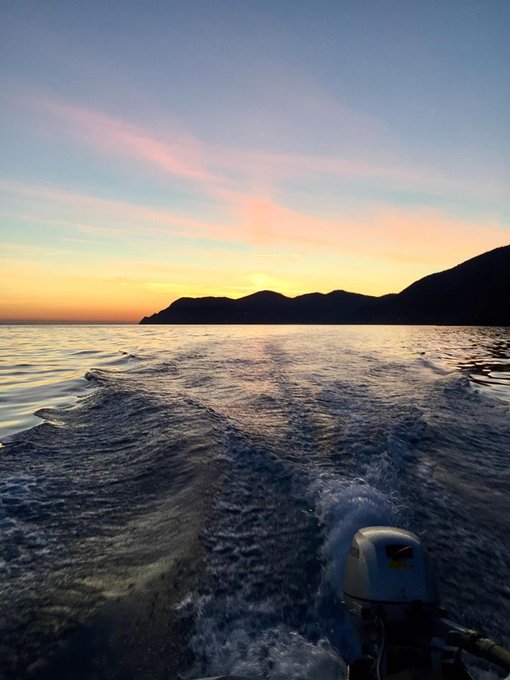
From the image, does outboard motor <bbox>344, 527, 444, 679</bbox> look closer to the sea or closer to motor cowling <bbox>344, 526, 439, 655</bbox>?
motor cowling <bbox>344, 526, 439, 655</bbox>

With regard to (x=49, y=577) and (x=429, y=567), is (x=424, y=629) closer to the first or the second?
(x=429, y=567)

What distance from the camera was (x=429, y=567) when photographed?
298cm

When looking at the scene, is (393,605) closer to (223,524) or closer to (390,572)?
(390,572)

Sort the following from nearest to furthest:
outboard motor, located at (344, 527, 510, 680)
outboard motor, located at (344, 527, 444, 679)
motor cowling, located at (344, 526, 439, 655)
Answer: outboard motor, located at (344, 527, 510, 680)
outboard motor, located at (344, 527, 444, 679)
motor cowling, located at (344, 526, 439, 655)

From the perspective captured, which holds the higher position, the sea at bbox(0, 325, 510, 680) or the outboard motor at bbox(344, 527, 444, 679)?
the outboard motor at bbox(344, 527, 444, 679)

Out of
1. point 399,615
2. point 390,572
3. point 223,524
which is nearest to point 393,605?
point 399,615

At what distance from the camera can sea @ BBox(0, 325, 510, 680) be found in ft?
9.89

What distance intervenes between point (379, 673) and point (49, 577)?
3.01m

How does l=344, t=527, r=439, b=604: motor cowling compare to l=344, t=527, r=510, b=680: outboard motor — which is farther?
l=344, t=527, r=439, b=604: motor cowling

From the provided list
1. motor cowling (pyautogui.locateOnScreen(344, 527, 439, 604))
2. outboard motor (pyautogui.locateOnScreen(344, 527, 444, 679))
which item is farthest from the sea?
motor cowling (pyautogui.locateOnScreen(344, 527, 439, 604))

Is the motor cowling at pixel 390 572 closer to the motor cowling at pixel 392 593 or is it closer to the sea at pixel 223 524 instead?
the motor cowling at pixel 392 593

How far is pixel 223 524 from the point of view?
472cm

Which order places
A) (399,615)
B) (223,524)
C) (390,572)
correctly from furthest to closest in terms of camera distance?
(223,524)
(390,572)
(399,615)

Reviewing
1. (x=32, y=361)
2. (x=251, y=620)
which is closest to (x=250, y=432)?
(x=251, y=620)
